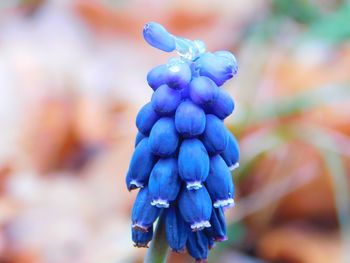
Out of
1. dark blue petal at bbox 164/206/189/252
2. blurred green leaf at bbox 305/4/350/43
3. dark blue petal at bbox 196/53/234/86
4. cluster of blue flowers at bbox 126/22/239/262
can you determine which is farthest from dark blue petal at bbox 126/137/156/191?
blurred green leaf at bbox 305/4/350/43

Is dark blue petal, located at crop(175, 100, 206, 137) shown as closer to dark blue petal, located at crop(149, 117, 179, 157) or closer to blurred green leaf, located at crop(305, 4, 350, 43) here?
dark blue petal, located at crop(149, 117, 179, 157)

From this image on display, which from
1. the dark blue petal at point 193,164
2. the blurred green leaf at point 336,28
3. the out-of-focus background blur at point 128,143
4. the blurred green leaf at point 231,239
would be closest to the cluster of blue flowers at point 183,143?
the dark blue petal at point 193,164

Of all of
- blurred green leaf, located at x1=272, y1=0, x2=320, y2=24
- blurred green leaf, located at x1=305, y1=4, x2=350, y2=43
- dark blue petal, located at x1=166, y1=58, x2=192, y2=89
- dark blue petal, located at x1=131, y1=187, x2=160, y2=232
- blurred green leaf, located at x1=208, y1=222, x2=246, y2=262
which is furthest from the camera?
blurred green leaf, located at x1=272, y1=0, x2=320, y2=24

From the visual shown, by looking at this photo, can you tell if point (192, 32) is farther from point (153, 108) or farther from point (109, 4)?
point (153, 108)

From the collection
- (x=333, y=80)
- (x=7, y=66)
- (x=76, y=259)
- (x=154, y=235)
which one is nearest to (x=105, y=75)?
(x=7, y=66)

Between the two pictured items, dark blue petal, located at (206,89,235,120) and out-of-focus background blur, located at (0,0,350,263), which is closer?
dark blue petal, located at (206,89,235,120)

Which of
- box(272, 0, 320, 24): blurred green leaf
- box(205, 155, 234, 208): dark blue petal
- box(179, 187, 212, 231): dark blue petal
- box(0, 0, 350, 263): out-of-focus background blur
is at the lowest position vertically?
box(179, 187, 212, 231): dark blue petal

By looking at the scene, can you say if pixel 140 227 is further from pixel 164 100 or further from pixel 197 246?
pixel 164 100

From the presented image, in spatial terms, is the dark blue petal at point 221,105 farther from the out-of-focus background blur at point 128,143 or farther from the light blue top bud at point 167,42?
the out-of-focus background blur at point 128,143
